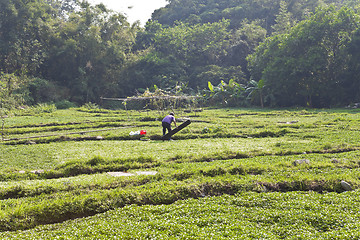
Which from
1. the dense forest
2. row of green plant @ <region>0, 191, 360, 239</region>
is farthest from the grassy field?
the dense forest

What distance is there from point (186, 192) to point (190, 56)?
42495 millimetres

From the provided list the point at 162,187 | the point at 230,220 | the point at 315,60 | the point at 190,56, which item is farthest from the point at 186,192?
the point at 190,56

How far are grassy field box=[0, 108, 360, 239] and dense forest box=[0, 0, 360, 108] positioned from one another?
56.9ft

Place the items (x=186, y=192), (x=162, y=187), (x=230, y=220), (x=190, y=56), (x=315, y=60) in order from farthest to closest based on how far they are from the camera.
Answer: (x=190, y=56) → (x=315, y=60) → (x=162, y=187) → (x=186, y=192) → (x=230, y=220)

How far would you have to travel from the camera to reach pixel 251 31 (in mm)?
47312

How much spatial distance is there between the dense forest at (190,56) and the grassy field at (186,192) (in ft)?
56.9

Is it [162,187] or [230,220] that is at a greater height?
[162,187]

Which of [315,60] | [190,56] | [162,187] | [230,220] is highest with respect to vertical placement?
[190,56]

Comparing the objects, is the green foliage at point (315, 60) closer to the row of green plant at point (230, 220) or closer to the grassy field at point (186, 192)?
the grassy field at point (186, 192)

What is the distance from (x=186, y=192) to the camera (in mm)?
7707

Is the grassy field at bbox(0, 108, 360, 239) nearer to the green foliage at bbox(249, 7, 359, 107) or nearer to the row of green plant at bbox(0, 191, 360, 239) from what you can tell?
the row of green plant at bbox(0, 191, 360, 239)

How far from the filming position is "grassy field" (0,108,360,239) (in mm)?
5805

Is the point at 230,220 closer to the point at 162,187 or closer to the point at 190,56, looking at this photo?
the point at 162,187

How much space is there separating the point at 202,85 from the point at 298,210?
38.4m
